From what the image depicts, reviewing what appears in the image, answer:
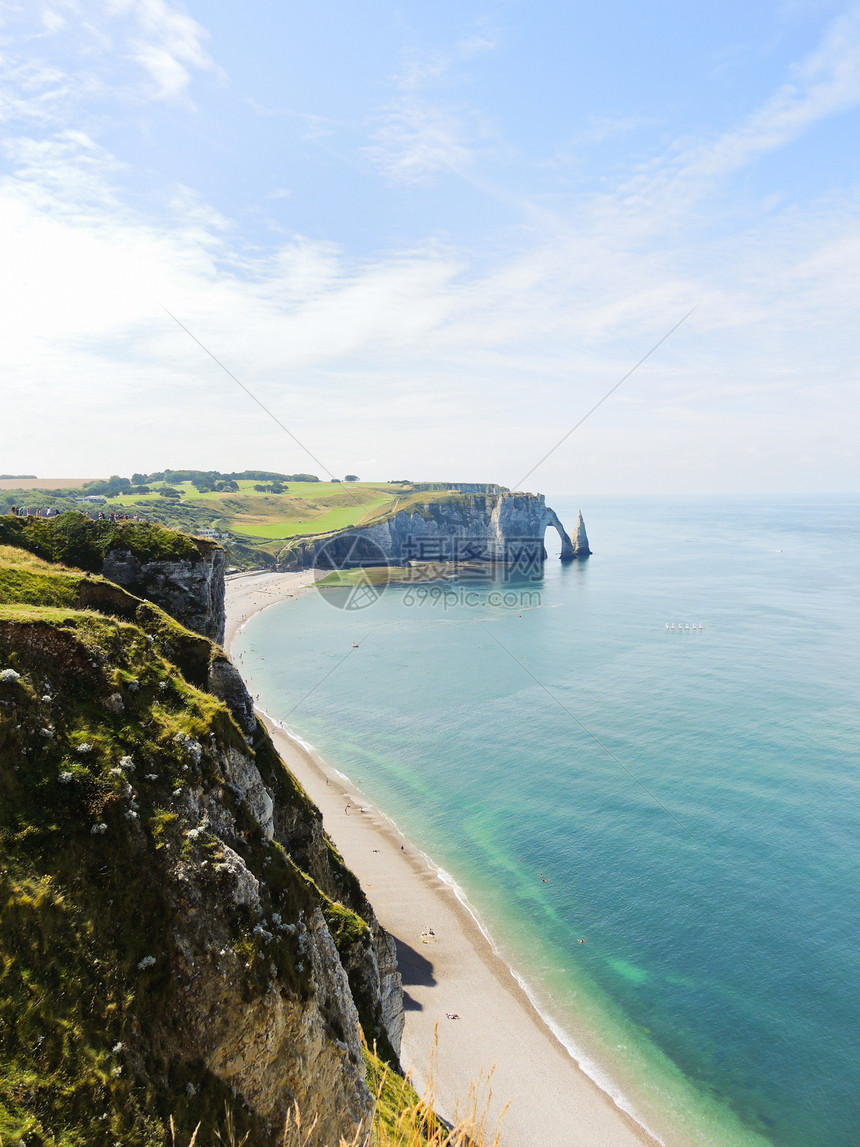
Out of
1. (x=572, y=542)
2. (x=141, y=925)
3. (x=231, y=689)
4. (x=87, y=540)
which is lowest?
(x=572, y=542)

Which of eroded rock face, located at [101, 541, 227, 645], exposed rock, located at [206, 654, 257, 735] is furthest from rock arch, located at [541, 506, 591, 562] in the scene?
exposed rock, located at [206, 654, 257, 735]

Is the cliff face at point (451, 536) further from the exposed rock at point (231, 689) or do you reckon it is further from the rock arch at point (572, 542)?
the exposed rock at point (231, 689)

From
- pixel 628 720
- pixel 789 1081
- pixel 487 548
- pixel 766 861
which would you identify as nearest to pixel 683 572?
pixel 487 548

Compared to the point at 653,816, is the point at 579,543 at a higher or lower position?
higher

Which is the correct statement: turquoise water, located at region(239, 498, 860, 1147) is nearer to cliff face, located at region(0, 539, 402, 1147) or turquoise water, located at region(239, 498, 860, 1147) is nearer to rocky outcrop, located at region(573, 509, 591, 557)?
cliff face, located at region(0, 539, 402, 1147)

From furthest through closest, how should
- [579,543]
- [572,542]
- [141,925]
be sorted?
[572,542], [579,543], [141,925]

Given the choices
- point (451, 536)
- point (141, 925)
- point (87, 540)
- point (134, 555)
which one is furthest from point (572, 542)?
point (141, 925)

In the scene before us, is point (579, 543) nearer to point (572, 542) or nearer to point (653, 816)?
point (572, 542)
